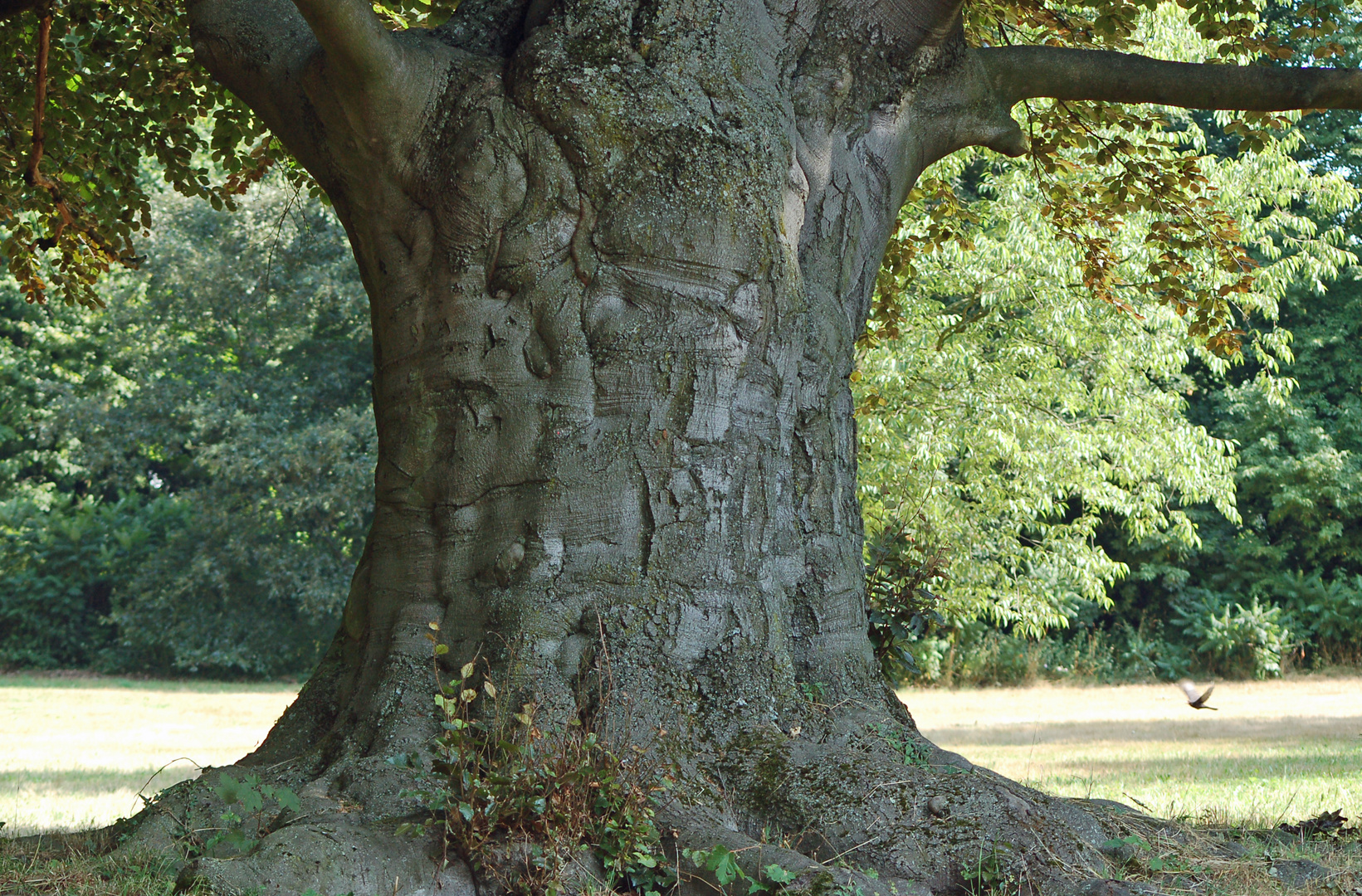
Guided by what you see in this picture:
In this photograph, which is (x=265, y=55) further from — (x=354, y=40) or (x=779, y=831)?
(x=779, y=831)

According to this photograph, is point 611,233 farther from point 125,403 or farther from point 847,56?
point 125,403

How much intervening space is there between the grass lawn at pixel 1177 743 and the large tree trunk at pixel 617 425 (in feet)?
6.93

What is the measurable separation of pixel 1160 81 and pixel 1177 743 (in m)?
8.16

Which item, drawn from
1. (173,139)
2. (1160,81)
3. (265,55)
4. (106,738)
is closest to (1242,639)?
(1160,81)

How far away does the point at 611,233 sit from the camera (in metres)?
3.83

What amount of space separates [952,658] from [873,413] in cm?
799

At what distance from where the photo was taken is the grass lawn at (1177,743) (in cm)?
659

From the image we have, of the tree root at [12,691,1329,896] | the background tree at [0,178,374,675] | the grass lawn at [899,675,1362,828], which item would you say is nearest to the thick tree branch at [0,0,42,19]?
the tree root at [12,691,1329,896]

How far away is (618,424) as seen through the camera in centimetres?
376

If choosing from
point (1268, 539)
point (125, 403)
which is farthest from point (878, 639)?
point (125, 403)

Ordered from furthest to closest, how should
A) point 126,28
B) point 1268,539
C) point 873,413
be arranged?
point 1268,539, point 873,413, point 126,28

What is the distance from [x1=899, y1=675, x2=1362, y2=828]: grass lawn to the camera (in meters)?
6.59

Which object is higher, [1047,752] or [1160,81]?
[1160,81]

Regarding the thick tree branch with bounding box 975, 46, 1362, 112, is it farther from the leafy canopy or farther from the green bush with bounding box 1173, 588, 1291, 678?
the green bush with bounding box 1173, 588, 1291, 678
